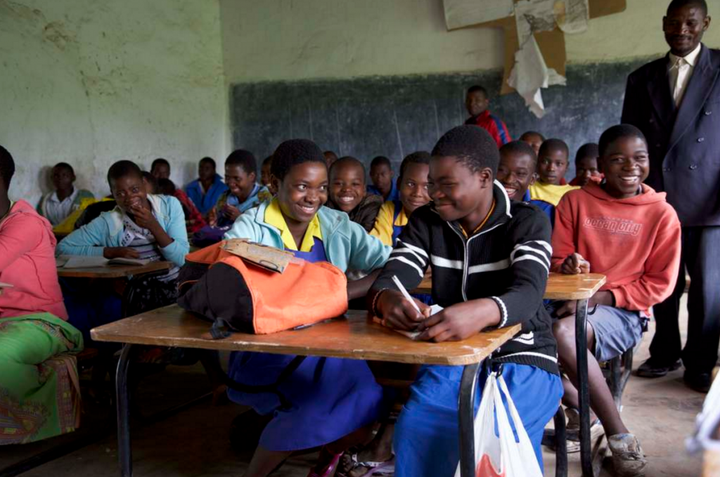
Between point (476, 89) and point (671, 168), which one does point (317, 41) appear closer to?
point (476, 89)

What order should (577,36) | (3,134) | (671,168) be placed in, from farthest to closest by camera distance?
(577,36)
(3,134)
(671,168)

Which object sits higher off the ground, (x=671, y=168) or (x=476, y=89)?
(x=476, y=89)

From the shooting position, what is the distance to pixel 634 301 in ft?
8.73

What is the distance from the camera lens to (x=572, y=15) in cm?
700

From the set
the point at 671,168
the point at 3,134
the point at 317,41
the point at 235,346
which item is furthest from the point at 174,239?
the point at 317,41

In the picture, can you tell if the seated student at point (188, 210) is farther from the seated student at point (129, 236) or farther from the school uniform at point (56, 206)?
the seated student at point (129, 236)

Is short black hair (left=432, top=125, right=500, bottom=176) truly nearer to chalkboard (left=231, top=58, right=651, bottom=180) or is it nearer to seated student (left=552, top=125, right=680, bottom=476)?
seated student (left=552, top=125, right=680, bottom=476)

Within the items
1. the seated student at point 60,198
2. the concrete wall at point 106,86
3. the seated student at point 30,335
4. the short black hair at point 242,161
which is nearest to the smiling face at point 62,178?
the seated student at point 60,198

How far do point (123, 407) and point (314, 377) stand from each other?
1.92 ft

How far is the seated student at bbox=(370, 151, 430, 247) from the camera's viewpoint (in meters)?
3.35

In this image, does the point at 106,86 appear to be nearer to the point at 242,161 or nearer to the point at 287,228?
the point at 242,161

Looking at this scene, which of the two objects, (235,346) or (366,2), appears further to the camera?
(366,2)

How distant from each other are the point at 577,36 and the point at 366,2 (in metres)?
2.55

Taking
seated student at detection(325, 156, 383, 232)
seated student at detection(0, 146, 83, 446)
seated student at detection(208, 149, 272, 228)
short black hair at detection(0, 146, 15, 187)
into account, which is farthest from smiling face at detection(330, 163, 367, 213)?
short black hair at detection(0, 146, 15, 187)
